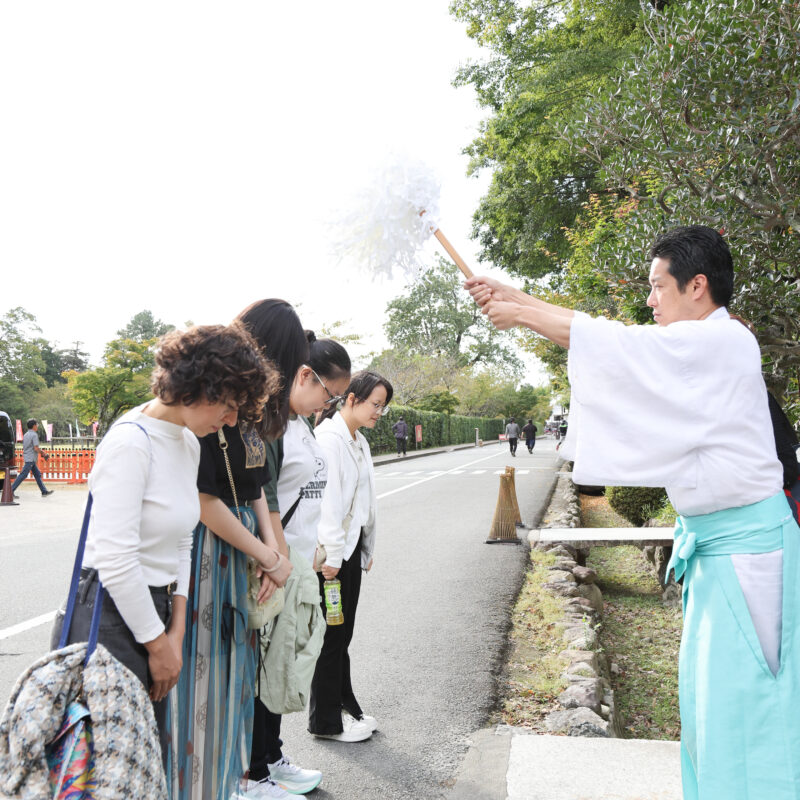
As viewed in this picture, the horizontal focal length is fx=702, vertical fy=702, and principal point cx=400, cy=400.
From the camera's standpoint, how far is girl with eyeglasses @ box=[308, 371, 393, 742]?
3.54m

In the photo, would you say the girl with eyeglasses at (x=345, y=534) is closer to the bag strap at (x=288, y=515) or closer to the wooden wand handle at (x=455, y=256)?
the bag strap at (x=288, y=515)

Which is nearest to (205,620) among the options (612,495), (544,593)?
(544,593)

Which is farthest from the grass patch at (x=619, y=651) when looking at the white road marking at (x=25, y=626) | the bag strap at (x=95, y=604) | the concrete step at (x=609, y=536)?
the white road marking at (x=25, y=626)

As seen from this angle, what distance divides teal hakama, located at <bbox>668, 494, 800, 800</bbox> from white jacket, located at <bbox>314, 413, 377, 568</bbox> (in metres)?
1.87

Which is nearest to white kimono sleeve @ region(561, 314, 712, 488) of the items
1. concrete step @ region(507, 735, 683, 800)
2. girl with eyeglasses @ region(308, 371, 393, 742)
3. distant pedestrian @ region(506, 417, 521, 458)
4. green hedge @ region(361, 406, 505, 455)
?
concrete step @ region(507, 735, 683, 800)

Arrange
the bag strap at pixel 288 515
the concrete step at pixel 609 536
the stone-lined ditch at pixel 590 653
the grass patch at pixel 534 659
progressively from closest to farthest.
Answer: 1. the bag strap at pixel 288 515
2. the stone-lined ditch at pixel 590 653
3. the grass patch at pixel 534 659
4. the concrete step at pixel 609 536

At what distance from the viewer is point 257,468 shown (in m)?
2.53

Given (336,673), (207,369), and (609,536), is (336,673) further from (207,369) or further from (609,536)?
(609,536)

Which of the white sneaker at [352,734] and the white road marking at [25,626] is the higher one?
the white road marking at [25,626]

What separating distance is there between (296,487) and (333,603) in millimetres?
841

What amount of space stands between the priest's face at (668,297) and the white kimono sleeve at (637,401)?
0.63ft

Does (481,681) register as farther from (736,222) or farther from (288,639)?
(736,222)

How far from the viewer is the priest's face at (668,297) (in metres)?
2.20

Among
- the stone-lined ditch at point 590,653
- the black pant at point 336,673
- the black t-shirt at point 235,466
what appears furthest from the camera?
the stone-lined ditch at point 590,653
